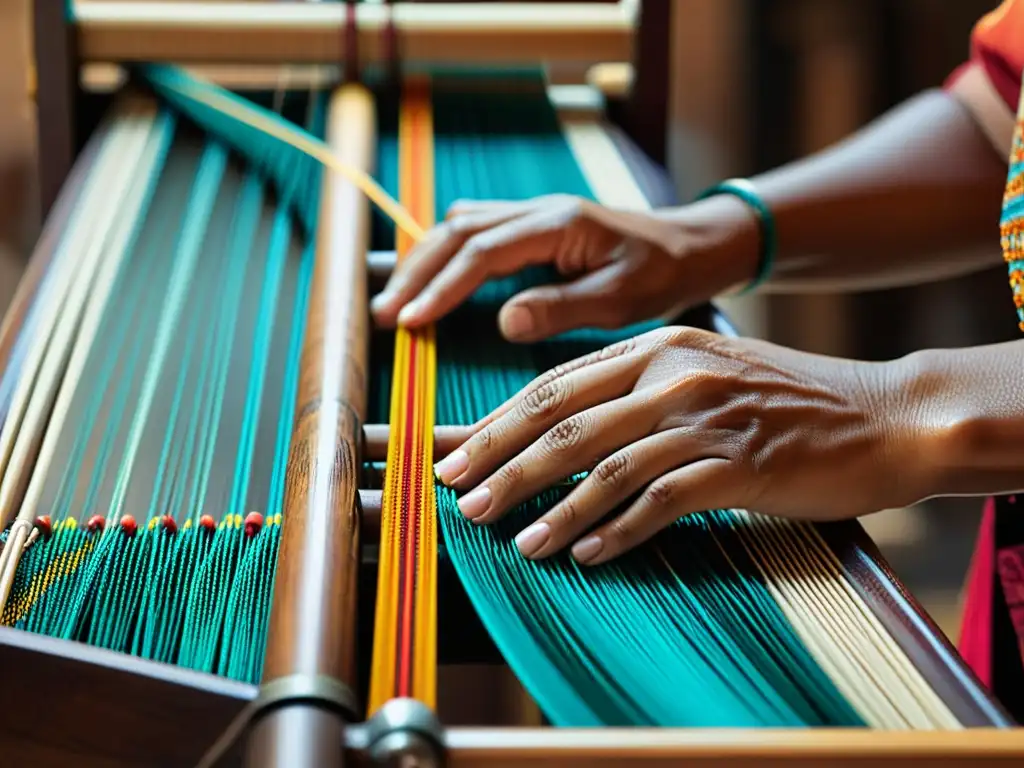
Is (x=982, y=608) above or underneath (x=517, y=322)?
underneath

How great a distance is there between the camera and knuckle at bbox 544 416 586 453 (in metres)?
0.73

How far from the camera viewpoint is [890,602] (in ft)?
2.18

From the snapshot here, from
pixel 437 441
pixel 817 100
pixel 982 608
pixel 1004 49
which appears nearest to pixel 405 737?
pixel 437 441

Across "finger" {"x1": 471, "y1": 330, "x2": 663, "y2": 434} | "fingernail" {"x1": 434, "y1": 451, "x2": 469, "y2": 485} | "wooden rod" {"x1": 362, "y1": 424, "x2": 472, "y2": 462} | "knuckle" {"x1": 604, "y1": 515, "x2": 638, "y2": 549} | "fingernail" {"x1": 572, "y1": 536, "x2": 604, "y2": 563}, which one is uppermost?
"finger" {"x1": 471, "y1": 330, "x2": 663, "y2": 434}

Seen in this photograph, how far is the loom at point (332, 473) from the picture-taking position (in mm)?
542

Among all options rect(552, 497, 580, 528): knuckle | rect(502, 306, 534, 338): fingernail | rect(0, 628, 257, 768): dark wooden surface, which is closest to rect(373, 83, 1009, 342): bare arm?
rect(502, 306, 534, 338): fingernail

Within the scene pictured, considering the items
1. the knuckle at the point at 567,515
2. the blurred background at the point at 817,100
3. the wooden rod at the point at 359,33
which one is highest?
the blurred background at the point at 817,100

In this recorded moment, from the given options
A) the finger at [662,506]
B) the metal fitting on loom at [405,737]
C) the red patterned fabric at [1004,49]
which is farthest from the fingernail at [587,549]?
the red patterned fabric at [1004,49]

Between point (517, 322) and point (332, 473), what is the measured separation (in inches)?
12.0

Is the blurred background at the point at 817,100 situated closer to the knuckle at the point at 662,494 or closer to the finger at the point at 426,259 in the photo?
the finger at the point at 426,259

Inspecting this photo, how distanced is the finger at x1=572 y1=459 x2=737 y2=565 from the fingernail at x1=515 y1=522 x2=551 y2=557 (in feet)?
0.06

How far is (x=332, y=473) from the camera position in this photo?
698mm

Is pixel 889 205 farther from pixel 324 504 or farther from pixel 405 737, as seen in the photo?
pixel 405 737

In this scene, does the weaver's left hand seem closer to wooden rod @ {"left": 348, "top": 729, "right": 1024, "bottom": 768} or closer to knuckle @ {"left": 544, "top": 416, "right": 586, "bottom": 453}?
knuckle @ {"left": 544, "top": 416, "right": 586, "bottom": 453}
